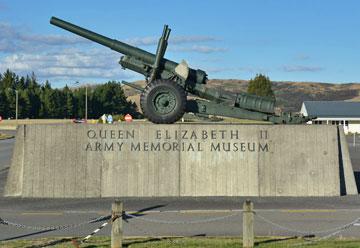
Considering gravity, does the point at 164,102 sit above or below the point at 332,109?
below

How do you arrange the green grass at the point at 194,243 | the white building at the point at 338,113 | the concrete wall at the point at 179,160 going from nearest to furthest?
the green grass at the point at 194,243 → the concrete wall at the point at 179,160 → the white building at the point at 338,113

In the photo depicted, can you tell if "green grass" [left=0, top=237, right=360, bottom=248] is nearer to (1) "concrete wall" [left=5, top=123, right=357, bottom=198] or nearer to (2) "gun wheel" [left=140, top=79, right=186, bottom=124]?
(1) "concrete wall" [left=5, top=123, right=357, bottom=198]

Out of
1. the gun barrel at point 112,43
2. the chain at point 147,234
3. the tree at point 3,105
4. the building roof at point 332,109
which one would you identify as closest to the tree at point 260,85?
the building roof at point 332,109

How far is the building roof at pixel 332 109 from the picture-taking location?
83.0 metres

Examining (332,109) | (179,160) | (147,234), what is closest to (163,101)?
(179,160)

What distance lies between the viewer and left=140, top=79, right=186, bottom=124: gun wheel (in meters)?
16.6

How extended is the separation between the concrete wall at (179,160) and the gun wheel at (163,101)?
0.90ft

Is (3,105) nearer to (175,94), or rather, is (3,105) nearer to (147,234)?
(175,94)

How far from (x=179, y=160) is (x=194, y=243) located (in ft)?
22.0

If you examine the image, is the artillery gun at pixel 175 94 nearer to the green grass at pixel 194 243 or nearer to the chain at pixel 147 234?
the chain at pixel 147 234

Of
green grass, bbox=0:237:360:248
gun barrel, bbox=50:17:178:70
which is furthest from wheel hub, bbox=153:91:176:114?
green grass, bbox=0:237:360:248

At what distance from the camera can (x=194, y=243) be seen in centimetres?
980

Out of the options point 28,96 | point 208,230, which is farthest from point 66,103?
point 208,230

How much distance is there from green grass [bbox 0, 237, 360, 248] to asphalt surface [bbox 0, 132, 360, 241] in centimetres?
64
